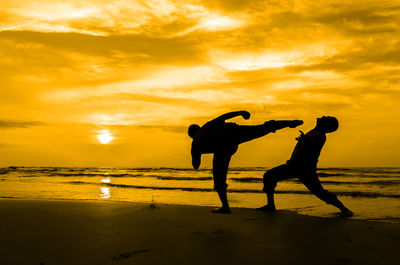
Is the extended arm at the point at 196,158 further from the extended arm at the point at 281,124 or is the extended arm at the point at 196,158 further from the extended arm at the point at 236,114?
the extended arm at the point at 281,124

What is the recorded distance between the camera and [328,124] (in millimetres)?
6793

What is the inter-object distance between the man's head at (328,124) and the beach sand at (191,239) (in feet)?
5.16

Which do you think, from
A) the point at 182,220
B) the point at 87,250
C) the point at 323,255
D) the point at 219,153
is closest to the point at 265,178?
the point at 219,153

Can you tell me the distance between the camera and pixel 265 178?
723 cm

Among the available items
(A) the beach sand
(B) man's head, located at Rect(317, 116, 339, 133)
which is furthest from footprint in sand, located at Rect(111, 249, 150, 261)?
(B) man's head, located at Rect(317, 116, 339, 133)

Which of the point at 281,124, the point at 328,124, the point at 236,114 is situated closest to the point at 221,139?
the point at 236,114

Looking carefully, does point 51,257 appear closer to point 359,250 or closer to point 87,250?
point 87,250

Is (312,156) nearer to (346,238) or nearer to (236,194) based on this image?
(346,238)

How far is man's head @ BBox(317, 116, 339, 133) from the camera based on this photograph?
678cm

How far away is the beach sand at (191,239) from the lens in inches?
156

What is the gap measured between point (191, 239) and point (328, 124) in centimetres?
345

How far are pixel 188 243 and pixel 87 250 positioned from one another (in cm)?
115

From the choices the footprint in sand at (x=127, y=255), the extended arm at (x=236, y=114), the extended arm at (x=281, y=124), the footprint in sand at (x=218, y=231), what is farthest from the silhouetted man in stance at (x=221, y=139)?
the footprint in sand at (x=127, y=255)

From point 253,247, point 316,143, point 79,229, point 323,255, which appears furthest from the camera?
point 316,143
